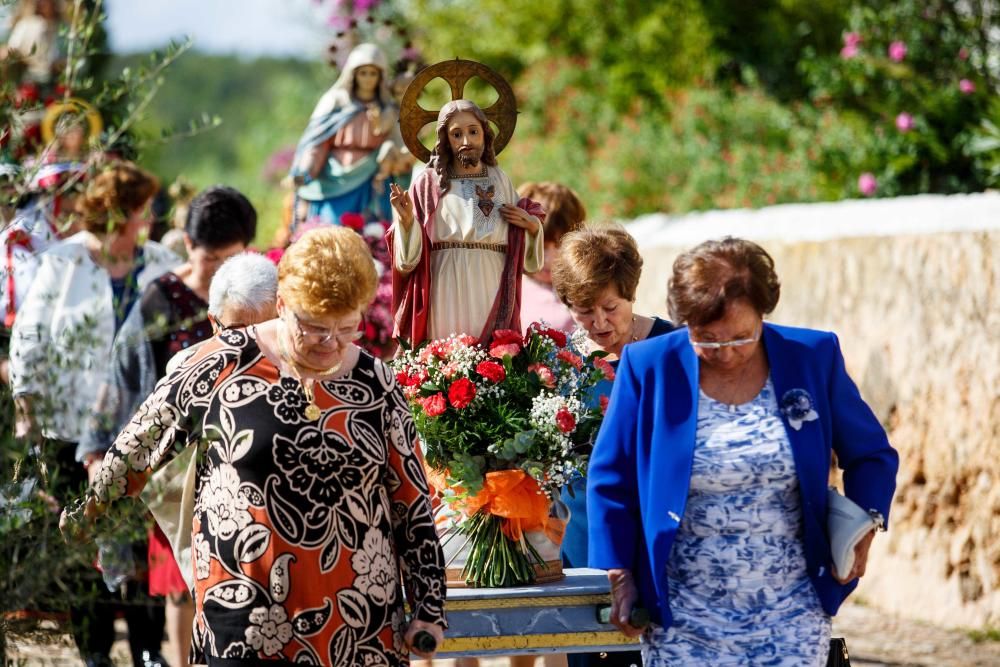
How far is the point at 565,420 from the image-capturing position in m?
4.63

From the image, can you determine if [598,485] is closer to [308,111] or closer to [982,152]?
[982,152]

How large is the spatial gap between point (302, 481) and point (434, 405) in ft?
3.39

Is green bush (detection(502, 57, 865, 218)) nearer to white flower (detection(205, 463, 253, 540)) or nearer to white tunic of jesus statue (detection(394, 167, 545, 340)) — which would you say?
white tunic of jesus statue (detection(394, 167, 545, 340))

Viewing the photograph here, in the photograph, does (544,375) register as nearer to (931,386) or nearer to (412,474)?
(412,474)

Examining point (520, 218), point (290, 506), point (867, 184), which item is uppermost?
point (867, 184)

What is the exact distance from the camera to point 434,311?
5.04 metres

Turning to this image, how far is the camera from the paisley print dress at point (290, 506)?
3.63m

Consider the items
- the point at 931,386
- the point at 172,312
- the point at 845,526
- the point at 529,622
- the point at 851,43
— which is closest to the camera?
the point at 845,526

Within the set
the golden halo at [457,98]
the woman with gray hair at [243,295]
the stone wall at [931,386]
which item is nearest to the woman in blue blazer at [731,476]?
the woman with gray hair at [243,295]

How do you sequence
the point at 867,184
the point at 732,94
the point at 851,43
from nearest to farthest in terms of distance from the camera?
the point at 867,184, the point at 851,43, the point at 732,94

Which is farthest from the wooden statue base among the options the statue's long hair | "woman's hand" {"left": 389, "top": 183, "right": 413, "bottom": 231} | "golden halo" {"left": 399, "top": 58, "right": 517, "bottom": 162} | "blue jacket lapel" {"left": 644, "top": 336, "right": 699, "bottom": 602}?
"golden halo" {"left": 399, "top": 58, "right": 517, "bottom": 162}

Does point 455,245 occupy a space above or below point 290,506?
above

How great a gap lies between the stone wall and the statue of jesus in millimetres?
3429

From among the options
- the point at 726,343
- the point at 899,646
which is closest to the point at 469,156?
the point at 726,343
